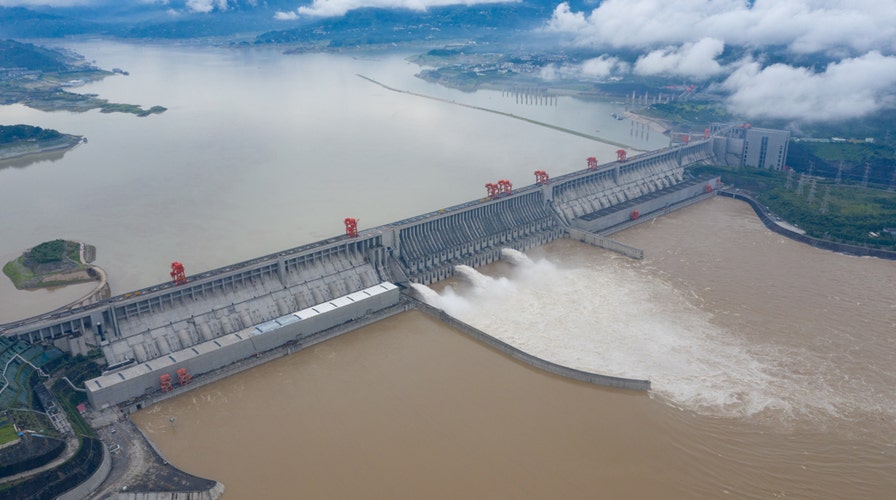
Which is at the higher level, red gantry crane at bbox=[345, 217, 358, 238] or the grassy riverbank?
red gantry crane at bbox=[345, 217, 358, 238]

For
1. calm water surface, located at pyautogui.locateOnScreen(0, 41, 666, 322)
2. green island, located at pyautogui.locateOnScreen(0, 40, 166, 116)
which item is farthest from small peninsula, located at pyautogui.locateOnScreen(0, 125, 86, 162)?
green island, located at pyautogui.locateOnScreen(0, 40, 166, 116)

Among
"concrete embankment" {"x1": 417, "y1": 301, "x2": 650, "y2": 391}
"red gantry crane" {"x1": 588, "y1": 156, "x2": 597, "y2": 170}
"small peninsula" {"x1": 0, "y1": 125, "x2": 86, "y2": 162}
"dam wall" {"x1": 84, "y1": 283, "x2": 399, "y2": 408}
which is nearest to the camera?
"dam wall" {"x1": 84, "y1": 283, "x2": 399, "y2": 408}

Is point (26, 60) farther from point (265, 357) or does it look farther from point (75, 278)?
point (265, 357)

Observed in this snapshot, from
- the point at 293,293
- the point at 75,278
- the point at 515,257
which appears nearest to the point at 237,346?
the point at 293,293

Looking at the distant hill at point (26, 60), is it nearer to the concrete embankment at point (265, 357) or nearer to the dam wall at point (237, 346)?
the dam wall at point (237, 346)

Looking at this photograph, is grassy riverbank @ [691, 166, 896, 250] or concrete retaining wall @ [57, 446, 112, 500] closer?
concrete retaining wall @ [57, 446, 112, 500]

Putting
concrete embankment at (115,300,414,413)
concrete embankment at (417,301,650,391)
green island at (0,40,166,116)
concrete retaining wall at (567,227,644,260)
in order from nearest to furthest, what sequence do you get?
concrete embankment at (115,300,414,413) → concrete embankment at (417,301,650,391) → concrete retaining wall at (567,227,644,260) → green island at (0,40,166,116)

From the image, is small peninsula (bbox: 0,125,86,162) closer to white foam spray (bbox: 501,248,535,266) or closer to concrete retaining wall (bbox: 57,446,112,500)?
white foam spray (bbox: 501,248,535,266)

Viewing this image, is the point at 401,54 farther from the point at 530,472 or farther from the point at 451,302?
the point at 530,472
